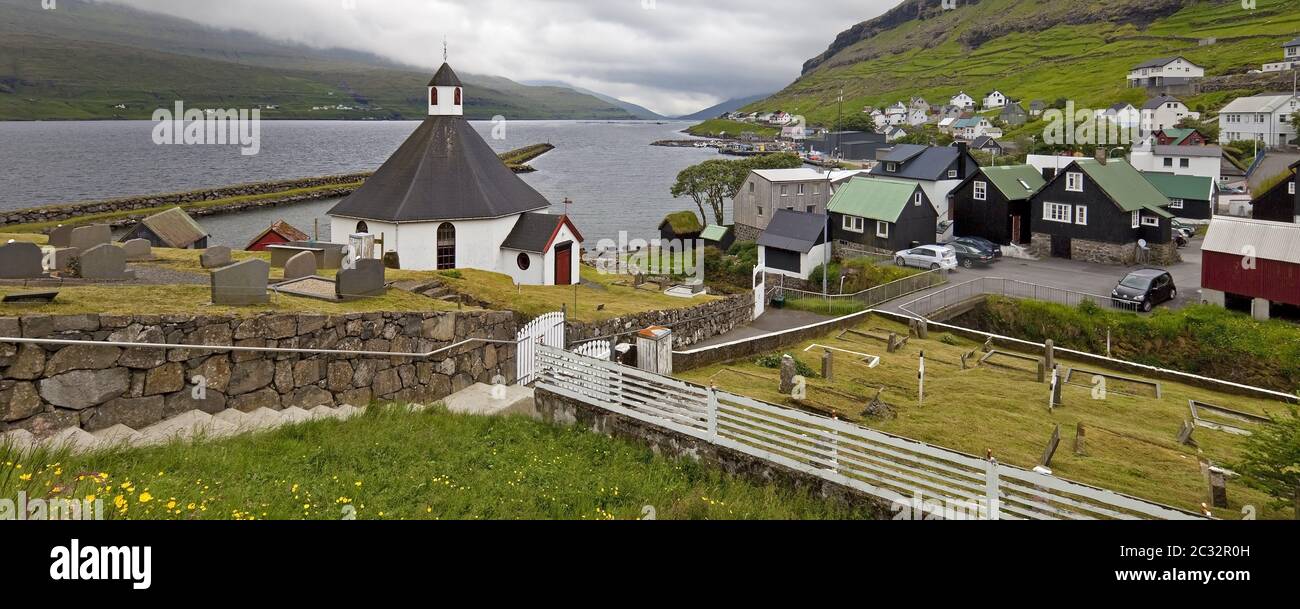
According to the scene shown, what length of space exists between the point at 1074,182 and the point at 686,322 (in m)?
29.1

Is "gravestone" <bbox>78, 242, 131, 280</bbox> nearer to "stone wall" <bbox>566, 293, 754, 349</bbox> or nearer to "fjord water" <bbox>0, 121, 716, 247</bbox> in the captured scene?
"stone wall" <bbox>566, 293, 754, 349</bbox>

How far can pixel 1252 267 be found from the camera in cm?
3058

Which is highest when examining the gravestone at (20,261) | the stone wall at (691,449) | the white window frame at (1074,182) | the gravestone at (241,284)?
the white window frame at (1074,182)

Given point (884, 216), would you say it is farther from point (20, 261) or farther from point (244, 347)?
point (20, 261)

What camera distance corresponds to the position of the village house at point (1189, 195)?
177ft

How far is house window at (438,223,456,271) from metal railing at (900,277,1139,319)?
1893 centimetres

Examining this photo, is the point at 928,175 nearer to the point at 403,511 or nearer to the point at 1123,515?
the point at 1123,515

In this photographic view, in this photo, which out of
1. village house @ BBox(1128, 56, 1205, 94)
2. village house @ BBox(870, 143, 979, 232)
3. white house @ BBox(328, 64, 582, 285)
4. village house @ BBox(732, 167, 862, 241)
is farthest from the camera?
village house @ BBox(1128, 56, 1205, 94)

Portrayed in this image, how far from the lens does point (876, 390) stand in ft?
63.2

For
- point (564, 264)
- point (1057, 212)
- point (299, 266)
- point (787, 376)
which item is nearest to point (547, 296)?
point (564, 264)

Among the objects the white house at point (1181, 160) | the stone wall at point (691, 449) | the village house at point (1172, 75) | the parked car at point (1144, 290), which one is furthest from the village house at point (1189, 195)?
the village house at point (1172, 75)

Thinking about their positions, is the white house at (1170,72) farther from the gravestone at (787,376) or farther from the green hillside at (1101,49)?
the gravestone at (787,376)

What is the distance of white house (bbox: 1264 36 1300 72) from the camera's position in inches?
4090

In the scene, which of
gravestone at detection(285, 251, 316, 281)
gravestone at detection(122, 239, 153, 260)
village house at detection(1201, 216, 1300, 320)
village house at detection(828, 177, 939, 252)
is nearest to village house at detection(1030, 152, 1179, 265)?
village house at detection(828, 177, 939, 252)
